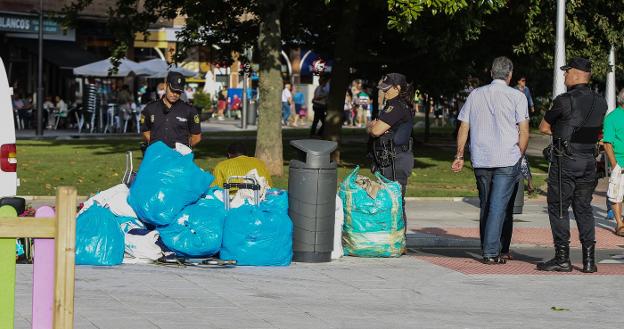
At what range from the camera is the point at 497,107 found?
11820 mm

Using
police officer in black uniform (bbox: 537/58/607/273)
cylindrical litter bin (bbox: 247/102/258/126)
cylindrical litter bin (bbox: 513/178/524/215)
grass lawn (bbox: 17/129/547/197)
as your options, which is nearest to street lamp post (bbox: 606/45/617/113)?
grass lawn (bbox: 17/129/547/197)

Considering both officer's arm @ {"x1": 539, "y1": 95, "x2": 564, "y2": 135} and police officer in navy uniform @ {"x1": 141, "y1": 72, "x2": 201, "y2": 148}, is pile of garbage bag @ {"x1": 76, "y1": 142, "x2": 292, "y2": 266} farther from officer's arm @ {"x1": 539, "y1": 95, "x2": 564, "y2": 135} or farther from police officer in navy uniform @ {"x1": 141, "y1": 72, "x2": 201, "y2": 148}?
officer's arm @ {"x1": 539, "y1": 95, "x2": 564, "y2": 135}

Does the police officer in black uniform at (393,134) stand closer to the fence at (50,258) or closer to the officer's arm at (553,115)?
the officer's arm at (553,115)

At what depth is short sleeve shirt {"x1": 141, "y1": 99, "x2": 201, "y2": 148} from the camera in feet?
43.0

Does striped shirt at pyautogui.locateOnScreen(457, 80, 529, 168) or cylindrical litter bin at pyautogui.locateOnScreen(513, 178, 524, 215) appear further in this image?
cylindrical litter bin at pyautogui.locateOnScreen(513, 178, 524, 215)

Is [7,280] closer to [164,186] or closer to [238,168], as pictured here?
[164,186]

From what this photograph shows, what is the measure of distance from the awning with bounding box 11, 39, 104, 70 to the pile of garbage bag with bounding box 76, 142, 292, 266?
3244 cm

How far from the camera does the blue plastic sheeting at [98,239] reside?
11195 millimetres

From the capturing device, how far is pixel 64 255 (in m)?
5.68

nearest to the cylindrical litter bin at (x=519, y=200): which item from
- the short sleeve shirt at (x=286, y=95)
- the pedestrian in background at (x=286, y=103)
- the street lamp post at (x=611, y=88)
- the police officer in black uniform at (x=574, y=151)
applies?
the police officer in black uniform at (x=574, y=151)

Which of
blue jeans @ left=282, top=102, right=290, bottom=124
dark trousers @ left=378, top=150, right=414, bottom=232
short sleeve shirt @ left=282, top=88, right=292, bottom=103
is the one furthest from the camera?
blue jeans @ left=282, top=102, right=290, bottom=124

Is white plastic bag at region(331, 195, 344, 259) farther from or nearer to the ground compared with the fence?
nearer to the ground

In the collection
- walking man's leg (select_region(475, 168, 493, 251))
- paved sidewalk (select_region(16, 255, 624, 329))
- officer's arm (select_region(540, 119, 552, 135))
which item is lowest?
paved sidewalk (select_region(16, 255, 624, 329))

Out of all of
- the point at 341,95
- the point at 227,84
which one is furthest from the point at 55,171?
the point at 227,84
